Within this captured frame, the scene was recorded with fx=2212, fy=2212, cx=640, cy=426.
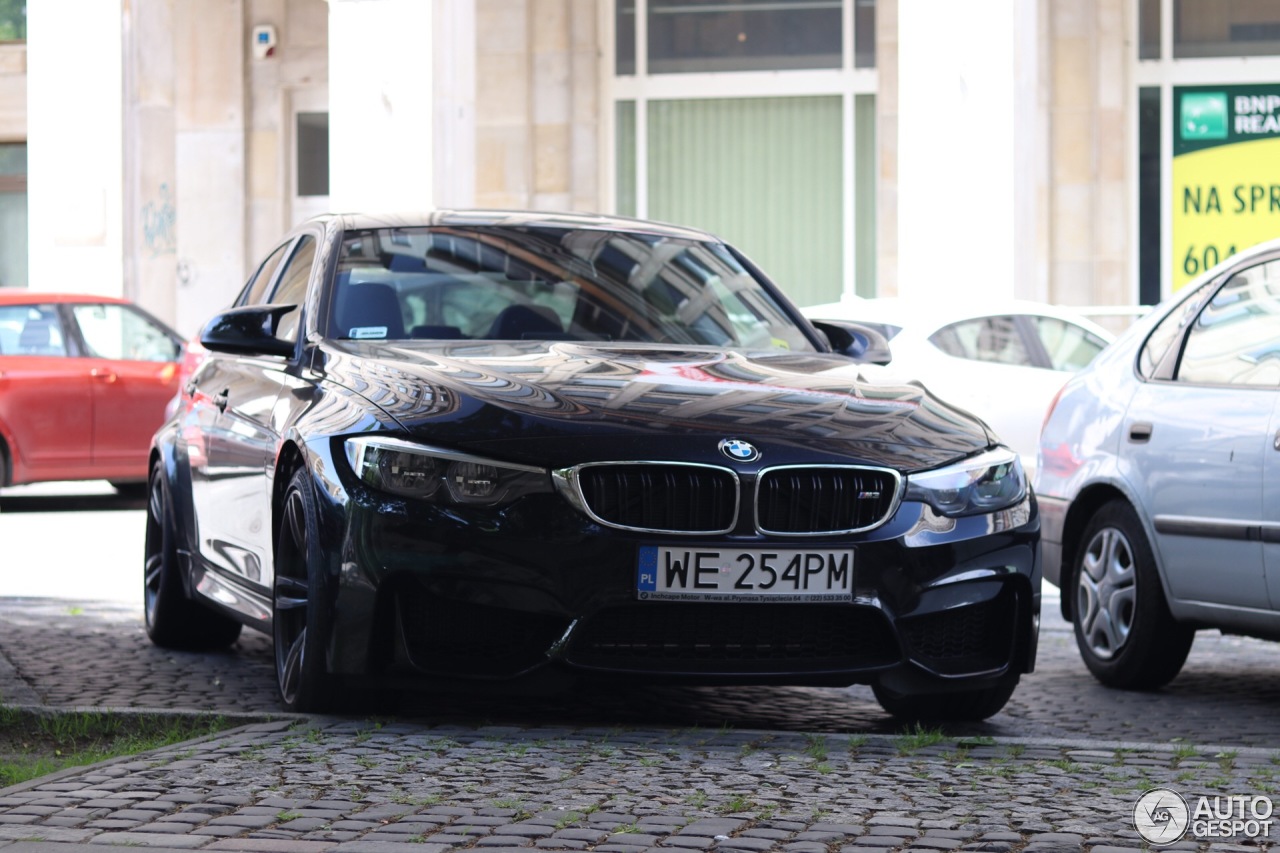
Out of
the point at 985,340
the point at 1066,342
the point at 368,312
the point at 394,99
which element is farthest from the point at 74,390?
the point at 368,312

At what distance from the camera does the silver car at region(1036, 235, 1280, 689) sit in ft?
22.8

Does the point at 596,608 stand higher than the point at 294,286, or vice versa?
the point at 294,286

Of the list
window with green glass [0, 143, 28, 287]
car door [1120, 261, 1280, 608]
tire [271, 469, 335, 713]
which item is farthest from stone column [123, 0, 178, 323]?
tire [271, 469, 335, 713]

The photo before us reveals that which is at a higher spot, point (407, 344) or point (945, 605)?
point (407, 344)

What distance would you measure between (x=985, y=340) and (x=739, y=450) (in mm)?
9391

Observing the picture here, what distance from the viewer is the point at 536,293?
23.0 feet

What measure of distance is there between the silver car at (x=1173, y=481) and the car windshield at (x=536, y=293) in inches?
50.1

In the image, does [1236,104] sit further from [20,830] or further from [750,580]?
[20,830]

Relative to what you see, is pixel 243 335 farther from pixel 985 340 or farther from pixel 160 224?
pixel 160 224

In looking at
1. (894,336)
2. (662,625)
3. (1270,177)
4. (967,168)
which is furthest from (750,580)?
(1270,177)

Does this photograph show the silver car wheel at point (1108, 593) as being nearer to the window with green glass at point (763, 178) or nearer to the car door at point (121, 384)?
the car door at point (121, 384)

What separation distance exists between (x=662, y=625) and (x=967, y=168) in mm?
12802

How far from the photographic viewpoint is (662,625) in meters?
5.68

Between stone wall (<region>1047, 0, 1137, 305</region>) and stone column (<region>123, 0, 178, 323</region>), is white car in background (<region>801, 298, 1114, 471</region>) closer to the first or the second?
stone wall (<region>1047, 0, 1137, 305</region>)
